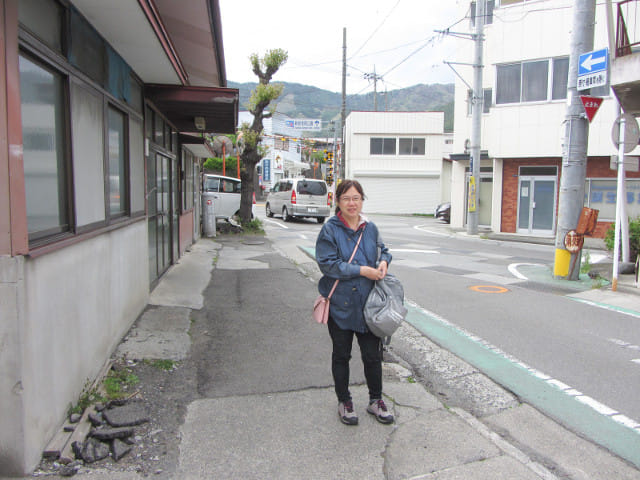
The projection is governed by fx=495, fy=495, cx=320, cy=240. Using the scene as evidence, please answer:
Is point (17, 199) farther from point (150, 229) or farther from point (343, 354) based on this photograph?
point (150, 229)

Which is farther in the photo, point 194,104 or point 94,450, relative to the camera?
point 194,104

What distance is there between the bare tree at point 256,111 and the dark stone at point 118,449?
47.9ft

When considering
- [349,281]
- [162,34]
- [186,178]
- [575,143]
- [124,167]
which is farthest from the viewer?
[186,178]

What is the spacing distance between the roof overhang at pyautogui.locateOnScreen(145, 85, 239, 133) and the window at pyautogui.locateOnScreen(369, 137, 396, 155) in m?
24.8

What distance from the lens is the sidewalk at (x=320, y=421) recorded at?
301 centimetres

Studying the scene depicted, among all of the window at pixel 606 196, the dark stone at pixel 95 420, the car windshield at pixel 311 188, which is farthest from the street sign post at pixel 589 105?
the car windshield at pixel 311 188

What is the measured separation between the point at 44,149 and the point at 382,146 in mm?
31944

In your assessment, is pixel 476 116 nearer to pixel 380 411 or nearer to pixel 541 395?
pixel 541 395

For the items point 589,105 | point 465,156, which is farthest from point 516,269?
point 465,156

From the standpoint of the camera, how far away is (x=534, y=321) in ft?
21.3

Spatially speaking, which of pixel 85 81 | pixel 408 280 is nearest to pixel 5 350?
pixel 85 81

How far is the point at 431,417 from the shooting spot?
3689mm

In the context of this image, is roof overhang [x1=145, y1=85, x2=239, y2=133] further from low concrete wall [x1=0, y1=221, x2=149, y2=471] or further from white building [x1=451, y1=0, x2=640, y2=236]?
white building [x1=451, y1=0, x2=640, y2=236]

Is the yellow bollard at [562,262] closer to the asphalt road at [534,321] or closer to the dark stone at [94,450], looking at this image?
the asphalt road at [534,321]
